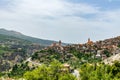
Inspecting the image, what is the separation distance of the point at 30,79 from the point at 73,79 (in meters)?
16.8

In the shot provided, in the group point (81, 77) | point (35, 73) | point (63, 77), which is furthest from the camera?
point (81, 77)

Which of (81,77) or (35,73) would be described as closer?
(35,73)

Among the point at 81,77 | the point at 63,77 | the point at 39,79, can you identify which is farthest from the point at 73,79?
the point at 81,77

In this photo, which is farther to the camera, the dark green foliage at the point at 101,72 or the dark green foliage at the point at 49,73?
the dark green foliage at the point at 101,72

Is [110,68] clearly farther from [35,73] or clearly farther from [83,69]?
[35,73]

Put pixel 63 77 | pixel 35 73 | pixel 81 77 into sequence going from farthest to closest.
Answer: pixel 81 77 < pixel 35 73 < pixel 63 77

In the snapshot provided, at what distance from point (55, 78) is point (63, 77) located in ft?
23.8

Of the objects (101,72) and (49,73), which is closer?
(49,73)

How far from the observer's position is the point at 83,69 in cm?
14175

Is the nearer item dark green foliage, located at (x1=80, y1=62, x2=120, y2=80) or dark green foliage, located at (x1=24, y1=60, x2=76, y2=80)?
dark green foliage, located at (x1=24, y1=60, x2=76, y2=80)

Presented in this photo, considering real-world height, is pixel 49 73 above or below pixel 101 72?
above

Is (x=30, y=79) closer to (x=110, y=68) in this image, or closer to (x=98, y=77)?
(x=98, y=77)

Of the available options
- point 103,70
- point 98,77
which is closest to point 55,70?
point 98,77

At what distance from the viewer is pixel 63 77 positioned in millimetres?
113312
